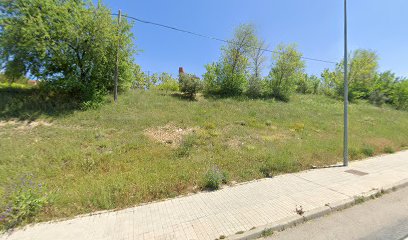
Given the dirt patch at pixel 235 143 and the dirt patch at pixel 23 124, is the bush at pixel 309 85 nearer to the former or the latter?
the dirt patch at pixel 235 143

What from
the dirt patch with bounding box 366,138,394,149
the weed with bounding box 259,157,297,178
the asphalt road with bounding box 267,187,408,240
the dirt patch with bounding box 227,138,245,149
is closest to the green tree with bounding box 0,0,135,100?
the dirt patch with bounding box 227,138,245,149

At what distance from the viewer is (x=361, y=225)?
3611mm

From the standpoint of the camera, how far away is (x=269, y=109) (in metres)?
16.5

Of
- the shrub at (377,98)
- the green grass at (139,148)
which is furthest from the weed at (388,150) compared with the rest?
the shrub at (377,98)

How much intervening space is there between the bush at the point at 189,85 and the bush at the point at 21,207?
13.6m

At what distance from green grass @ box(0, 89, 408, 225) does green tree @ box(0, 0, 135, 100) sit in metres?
1.65

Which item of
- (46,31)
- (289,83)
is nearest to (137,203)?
(46,31)

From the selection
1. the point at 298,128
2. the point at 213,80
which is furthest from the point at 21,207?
the point at 213,80

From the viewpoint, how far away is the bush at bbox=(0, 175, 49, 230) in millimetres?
3562

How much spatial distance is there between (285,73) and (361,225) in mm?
20986

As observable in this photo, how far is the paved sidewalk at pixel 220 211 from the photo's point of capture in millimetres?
3354

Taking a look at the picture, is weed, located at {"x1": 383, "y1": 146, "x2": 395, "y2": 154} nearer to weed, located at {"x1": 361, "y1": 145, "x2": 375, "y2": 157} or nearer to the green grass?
the green grass

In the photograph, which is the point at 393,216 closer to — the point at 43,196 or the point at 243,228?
the point at 243,228

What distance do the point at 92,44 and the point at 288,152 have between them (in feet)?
40.3
